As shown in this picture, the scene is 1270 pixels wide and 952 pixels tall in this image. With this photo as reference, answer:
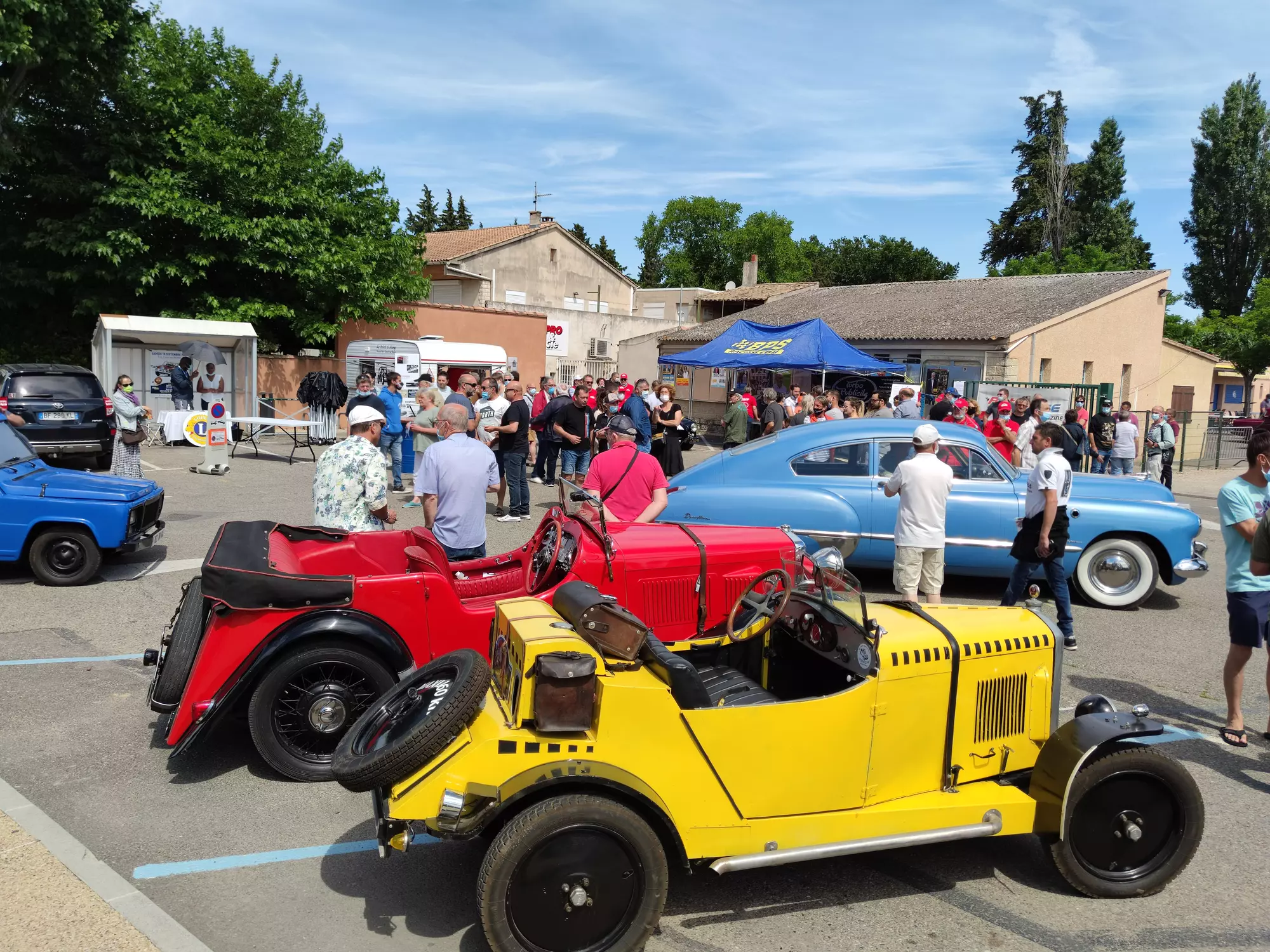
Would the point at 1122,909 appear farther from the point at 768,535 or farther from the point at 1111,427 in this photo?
the point at 1111,427

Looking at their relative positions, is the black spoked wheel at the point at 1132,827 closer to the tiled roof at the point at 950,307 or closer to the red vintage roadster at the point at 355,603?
the red vintage roadster at the point at 355,603

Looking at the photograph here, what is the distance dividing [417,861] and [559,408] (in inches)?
363

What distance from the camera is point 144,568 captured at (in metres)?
8.84

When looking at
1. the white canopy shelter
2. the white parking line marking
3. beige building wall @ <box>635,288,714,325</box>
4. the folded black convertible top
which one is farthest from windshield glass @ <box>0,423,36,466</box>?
beige building wall @ <box>635,288,714,325</box>

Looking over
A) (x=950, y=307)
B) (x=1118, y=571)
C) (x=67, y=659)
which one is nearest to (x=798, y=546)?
(x=1118, y=571)

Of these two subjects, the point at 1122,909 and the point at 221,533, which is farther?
the point at 221,533

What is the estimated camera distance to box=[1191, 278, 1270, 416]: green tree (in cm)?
3653

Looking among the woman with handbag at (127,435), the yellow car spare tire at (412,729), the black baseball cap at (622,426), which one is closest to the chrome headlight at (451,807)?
the yellow car spare tire at (412,729)

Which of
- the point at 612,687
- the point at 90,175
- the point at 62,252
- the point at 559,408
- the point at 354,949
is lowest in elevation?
the point at 354,949

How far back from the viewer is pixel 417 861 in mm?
3949

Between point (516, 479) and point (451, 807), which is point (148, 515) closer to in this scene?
point (516, 479)

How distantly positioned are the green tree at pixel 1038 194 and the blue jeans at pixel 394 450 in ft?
169

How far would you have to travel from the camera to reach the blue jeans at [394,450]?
44.3 feet

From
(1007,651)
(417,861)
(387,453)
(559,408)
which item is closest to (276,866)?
(417,861)
